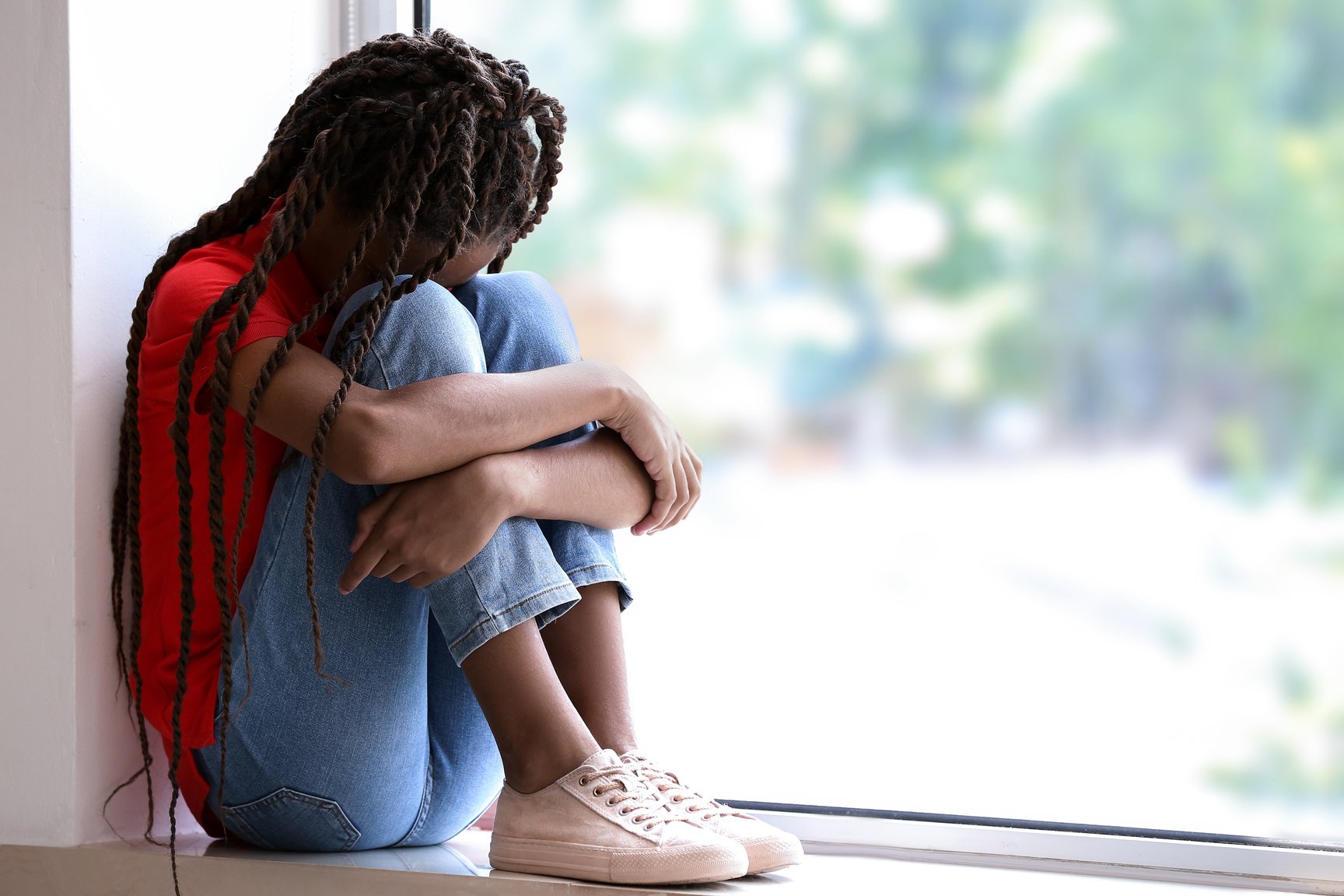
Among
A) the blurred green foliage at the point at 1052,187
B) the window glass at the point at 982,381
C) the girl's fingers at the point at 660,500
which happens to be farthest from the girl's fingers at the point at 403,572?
the blurred green foliage at the point at 1052,187

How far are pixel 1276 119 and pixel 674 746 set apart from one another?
3.21 ft

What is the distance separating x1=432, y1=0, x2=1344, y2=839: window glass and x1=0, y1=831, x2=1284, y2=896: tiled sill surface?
219 millimetres

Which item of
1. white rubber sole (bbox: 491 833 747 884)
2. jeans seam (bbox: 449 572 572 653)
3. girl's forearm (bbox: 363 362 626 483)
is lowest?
white rubber sole (bbox: 491 833 747 884)

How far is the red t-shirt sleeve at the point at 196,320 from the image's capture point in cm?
94

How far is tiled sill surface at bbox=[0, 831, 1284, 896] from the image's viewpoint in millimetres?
913

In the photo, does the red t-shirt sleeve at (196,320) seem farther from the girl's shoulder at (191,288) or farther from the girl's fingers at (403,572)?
the girl's fingers at (403,572)

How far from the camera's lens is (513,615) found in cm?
94

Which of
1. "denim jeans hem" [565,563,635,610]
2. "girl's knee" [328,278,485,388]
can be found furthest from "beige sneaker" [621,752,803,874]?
"girl's knee" [328,278,485,388]

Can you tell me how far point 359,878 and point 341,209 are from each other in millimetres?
577

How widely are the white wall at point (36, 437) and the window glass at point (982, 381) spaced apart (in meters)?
0.57

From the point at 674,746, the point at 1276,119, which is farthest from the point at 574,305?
the point at 1276,119

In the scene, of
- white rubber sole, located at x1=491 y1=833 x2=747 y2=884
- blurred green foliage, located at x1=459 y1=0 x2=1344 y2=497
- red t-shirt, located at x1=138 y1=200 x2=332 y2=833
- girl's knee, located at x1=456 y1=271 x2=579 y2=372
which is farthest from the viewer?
blurred green foliage, located at x1=459 y1=0 x2=1344 y2=497

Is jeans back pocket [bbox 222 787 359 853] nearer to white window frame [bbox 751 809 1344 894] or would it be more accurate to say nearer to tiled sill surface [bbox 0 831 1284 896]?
tiled sill surface [bbox 0 831 1284 896]

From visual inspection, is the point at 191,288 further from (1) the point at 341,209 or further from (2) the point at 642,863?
(2) the point at 642,863
